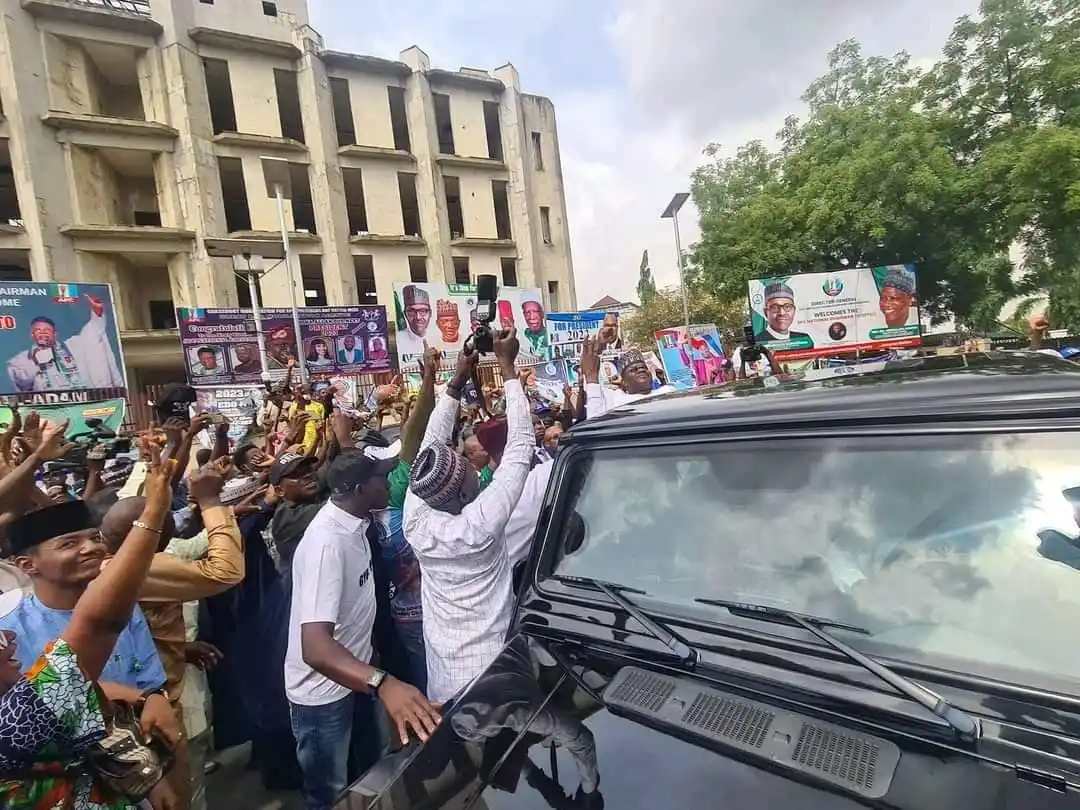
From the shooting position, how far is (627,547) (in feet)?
6.03

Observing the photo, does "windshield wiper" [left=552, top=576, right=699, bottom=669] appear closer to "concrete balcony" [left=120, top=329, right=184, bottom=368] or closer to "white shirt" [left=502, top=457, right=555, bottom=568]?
"white shirt" [left=502, top=457, right=555, bottom=568]

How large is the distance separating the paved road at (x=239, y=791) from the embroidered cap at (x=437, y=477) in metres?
2.19

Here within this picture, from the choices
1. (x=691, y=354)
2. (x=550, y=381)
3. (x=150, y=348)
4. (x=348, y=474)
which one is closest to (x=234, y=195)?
(x=150, y=348)

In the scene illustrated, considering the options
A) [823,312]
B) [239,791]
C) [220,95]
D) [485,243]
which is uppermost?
[220,95]

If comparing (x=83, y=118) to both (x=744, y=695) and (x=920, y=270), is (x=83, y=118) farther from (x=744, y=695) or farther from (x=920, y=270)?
(x=920, y=270)

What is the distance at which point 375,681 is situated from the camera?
2020mm

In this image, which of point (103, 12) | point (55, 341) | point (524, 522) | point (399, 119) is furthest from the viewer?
point (399, 119)

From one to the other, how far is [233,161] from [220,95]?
11.1ft

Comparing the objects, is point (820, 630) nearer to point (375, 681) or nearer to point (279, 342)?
point (375, 681)

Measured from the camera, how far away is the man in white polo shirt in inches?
93.8

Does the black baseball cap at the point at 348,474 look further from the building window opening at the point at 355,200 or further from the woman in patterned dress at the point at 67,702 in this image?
the building window opening at the point at 355,200

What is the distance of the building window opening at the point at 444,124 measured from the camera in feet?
90.3

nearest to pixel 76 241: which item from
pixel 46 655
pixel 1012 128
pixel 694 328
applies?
pixel 694 328

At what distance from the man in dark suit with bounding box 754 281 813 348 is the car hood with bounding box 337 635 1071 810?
14112mm
